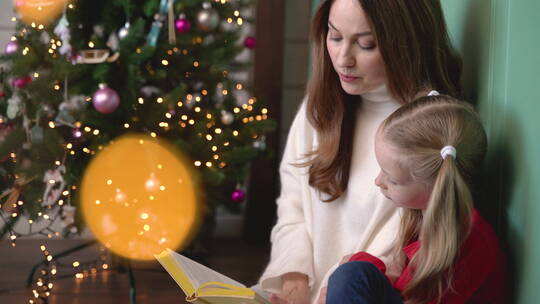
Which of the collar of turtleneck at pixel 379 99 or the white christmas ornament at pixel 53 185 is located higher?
the collar of turtleneck at pixel 379 99

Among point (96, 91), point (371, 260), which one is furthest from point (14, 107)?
point (371, 260)

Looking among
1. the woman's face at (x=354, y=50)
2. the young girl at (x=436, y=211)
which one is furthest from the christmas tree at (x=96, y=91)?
the young girl at (x=436, y=211)

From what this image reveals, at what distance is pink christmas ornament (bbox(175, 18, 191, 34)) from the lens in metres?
2.47

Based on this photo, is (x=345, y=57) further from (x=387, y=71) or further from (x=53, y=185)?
(x=53, y=185)

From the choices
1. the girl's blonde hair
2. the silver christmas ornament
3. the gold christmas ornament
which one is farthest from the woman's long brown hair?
the gold christmas ornament

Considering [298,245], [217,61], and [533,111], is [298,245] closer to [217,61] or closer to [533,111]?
[533,111]

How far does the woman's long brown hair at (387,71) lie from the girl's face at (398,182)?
23cm

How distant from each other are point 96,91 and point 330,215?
3.46ft

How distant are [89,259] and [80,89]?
2.61ft

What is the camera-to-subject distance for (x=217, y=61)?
255 cm

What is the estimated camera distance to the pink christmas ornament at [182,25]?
8.11ft

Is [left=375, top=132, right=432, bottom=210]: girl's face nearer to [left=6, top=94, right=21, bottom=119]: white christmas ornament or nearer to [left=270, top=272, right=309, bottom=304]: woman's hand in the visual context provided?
[left=270, top=272, right=309, bottom=304]: woman's hand

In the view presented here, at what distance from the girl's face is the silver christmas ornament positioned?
1.37 m

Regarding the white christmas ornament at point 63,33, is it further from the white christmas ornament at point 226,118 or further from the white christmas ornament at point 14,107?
the white christmas ornament at point 226,118
